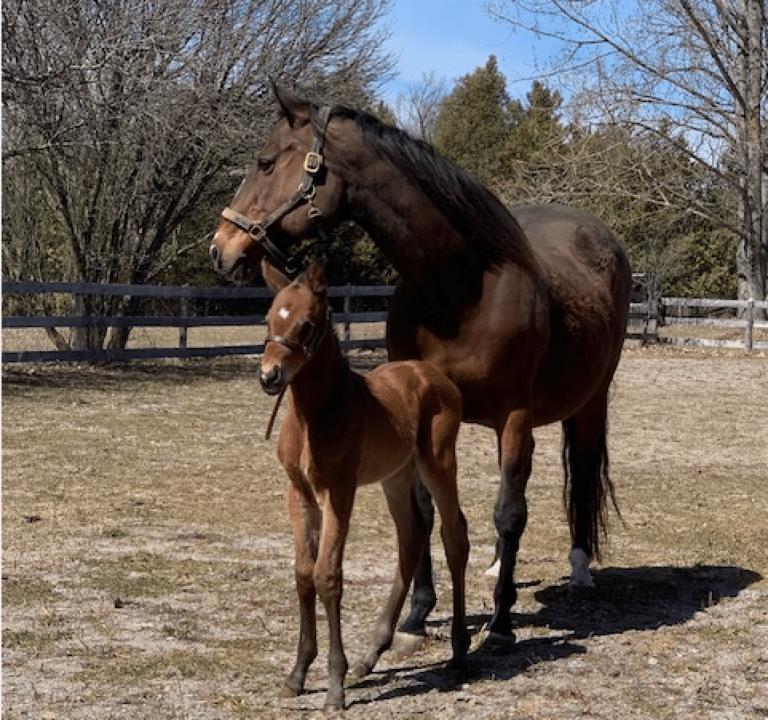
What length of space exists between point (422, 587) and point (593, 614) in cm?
103

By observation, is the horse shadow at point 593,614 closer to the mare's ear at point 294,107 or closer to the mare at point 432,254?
the mare at point 432,254

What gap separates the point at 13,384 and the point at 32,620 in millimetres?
10892

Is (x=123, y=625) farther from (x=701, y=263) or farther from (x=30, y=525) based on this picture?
(x=701, y=263)

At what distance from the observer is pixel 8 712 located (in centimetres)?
411

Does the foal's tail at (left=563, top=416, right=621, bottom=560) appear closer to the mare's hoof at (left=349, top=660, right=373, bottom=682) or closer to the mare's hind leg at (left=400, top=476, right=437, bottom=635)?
the mare's hind leg at (left=400, top=476, right=437, bottom=635)

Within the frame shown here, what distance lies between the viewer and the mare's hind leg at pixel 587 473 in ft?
22.2

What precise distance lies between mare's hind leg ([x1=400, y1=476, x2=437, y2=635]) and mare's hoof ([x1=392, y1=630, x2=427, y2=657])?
0.04m

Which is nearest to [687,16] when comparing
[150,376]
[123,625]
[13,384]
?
[150,376]

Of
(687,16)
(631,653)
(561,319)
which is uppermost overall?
(687,16)

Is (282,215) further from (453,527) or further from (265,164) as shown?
(453,527)

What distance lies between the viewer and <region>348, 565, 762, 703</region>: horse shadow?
484 centimetres

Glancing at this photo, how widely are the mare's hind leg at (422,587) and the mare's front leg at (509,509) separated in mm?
293

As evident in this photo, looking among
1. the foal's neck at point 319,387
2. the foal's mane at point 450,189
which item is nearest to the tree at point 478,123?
the foal's mane at point 450,189

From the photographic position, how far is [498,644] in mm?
5227
